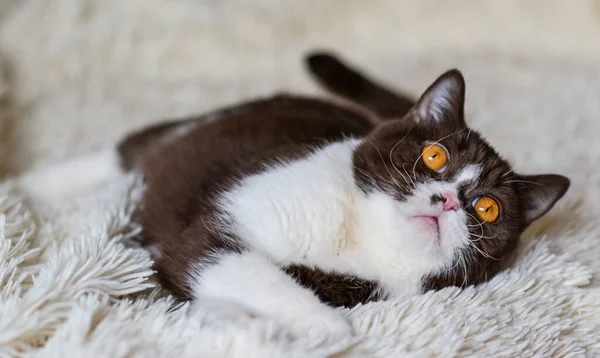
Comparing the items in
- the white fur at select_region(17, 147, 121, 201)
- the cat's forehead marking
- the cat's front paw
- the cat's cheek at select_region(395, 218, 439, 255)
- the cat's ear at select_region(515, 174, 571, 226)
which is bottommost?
the white fur at select_region(17, 147, 121, 201)

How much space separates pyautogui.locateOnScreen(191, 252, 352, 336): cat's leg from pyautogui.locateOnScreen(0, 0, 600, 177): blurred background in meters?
0.87

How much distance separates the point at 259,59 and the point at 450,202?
1.29 metres

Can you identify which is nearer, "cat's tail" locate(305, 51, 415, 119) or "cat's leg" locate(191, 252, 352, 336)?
"cat's leg" locate(191, 252, 352, 336)

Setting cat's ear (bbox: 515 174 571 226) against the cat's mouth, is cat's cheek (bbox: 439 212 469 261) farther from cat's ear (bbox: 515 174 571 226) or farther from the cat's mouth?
cat's ear (bbox: 515 174 571 226)

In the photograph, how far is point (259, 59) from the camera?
2045mm

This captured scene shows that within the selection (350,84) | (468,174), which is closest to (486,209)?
(468,174)

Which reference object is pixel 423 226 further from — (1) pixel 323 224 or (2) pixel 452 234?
(1) pixel 323 224

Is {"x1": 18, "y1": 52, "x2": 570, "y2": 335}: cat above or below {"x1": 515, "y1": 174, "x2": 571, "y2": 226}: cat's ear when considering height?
below

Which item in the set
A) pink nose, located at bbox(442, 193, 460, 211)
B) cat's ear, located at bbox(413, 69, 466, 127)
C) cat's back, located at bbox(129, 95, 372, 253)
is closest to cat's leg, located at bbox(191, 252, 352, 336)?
cat's back, located at bbox(129, 95, 372, 253)

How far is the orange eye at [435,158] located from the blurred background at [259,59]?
579 millimetres

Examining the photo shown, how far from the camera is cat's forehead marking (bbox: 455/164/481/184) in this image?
95 centimetres

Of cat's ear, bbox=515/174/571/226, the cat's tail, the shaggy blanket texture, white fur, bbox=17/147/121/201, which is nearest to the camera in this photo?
the shaggy blanket texture

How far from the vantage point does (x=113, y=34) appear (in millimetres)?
1908

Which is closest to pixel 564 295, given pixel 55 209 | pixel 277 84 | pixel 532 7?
pixel 55 209
